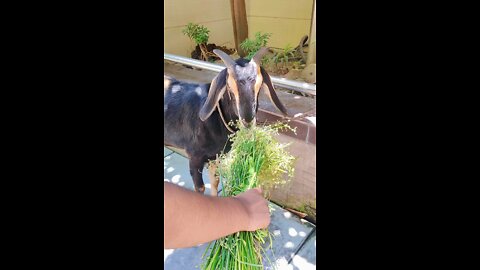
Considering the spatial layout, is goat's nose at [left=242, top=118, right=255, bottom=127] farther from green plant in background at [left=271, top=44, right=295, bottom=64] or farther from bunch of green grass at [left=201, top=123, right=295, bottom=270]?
green plant in background at [left=271, top=44, right=295, bottom=64]

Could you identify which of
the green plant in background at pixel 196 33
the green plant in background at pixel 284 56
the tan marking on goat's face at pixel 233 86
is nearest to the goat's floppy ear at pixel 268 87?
the tan marking on goat's face at pixel 233 86

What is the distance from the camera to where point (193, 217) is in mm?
791

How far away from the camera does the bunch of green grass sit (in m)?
1.24

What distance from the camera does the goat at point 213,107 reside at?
173 cm

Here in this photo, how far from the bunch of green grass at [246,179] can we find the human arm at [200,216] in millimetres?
206

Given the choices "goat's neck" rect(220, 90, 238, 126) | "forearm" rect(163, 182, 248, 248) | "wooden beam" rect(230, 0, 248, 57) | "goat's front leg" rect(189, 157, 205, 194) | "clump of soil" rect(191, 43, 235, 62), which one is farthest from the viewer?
"wooden beam" rect(230, 0, 248, 57)

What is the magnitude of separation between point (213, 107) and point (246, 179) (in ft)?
2.29

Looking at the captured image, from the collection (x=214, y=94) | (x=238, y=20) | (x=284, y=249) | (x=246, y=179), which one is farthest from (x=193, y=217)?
(x=238, y=20)

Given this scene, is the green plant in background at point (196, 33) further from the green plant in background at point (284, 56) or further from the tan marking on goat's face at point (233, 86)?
the tan marking on goat's face at point (233, 86)

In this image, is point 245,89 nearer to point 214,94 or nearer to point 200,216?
point 214,94

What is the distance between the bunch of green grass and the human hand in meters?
0.16

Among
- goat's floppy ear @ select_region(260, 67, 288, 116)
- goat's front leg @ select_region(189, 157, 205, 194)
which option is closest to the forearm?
goat's floppy ear @ select_region(260, 67, 288, 116)

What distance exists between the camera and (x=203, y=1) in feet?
14.2
